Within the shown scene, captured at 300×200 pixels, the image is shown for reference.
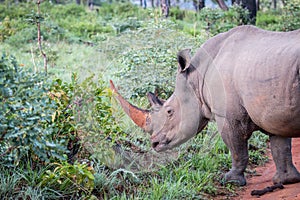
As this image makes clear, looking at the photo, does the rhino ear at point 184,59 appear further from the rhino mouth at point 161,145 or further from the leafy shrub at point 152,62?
the leafy shrub at point 152,62

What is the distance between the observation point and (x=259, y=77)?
4586 mm

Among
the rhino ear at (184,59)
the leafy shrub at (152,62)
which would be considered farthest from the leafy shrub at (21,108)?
the leafy shrub at (152,62)

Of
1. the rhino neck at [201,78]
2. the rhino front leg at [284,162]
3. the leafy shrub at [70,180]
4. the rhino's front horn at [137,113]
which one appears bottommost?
Answer: the rhino front leg at [284,162]

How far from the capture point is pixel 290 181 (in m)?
5.29

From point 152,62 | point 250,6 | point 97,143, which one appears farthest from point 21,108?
point 250,6

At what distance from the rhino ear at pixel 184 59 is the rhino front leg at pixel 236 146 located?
2.31 ft

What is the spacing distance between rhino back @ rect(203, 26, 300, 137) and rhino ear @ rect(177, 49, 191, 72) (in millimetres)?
229

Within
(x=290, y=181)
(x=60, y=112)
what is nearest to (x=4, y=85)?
(x=60, y=112)

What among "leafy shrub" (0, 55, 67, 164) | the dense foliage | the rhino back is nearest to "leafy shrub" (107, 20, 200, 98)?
the dense foliage

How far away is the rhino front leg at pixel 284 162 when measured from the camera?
17.3ft

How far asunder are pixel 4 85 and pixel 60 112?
1.21 meters

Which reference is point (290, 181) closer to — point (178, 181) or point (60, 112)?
point (178, 181)

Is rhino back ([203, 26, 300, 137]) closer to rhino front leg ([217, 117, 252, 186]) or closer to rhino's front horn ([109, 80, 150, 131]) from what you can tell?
rhino front leg ([217, 117, 252, 186])

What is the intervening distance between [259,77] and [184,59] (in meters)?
1.07
